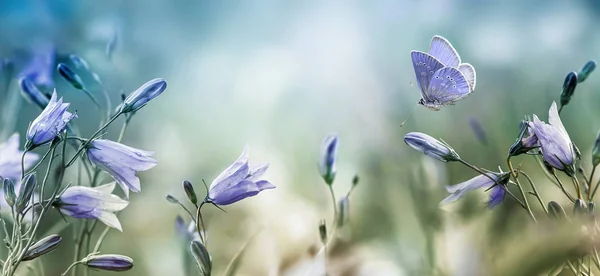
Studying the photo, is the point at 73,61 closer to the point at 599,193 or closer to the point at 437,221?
the point at 437,221

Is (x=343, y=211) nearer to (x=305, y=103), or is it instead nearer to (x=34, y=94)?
(x=305, y=103)

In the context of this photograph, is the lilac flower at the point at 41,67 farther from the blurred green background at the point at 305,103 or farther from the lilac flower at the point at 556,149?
the lilac flower at the point at 556,149

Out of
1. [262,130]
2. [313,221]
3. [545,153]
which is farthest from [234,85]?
[545,153]

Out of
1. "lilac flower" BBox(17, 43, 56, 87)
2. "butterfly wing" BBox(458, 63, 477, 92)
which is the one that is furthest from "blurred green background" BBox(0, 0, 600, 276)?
"butterfly wing" BBox(458, 63, 477, 92)

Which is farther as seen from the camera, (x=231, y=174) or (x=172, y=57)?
(x=172, y=57)

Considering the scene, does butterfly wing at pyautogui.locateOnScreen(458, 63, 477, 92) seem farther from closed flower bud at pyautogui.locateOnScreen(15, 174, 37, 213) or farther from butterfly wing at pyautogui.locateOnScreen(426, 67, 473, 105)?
closed flower bud at pyautogui.locateOnScreen(15, 174, 37, 213)

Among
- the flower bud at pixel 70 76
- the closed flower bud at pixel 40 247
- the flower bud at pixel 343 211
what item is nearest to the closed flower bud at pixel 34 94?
the flower bud at pixel 70 76
